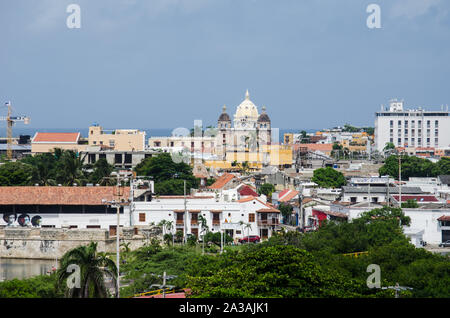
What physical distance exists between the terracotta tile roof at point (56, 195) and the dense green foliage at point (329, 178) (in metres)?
30.6

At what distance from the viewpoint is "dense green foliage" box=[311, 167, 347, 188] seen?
7469 centimetres

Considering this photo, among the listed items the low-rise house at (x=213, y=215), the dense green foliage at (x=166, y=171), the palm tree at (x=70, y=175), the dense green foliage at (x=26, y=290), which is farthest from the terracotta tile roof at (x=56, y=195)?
the dense green foliage at (x=166, y=171)

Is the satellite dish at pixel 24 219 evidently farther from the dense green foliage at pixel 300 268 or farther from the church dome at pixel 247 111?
the church dome at pixel 247 111

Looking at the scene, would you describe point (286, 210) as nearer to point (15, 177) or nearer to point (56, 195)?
point (56, 195)

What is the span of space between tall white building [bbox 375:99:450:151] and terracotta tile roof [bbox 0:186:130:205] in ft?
347

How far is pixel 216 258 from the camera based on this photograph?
3123 centimetres

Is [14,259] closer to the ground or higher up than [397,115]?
closer to the ground

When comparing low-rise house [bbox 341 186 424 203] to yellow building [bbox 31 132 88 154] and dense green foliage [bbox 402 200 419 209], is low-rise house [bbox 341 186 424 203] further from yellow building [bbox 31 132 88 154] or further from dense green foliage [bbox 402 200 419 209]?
yellow building [bbox 31 132 88 154]

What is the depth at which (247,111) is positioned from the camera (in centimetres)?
16712

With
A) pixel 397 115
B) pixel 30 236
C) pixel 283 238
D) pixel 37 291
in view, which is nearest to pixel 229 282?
pixel 37 291

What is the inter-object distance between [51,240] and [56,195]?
4.00 m

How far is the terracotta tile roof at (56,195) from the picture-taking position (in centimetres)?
4597
